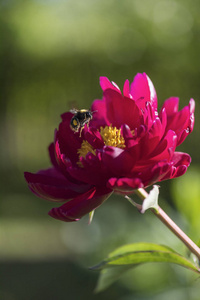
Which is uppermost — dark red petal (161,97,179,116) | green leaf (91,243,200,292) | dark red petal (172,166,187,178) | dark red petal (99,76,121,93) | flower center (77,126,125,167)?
dark red petal (99,76,121,93)

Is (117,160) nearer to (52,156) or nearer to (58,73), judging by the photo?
(52,156)

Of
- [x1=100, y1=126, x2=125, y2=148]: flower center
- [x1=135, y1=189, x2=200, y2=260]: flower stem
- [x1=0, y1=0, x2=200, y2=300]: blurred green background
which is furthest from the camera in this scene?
[x1=0, y1=0, x2=200, y2=300]: blurred green background

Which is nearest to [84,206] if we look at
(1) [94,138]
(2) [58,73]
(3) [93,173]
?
(3) [93,173]

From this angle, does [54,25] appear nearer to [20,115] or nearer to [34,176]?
[20,115]

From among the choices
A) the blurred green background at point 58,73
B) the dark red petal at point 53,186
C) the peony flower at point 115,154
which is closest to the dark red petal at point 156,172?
the peony flower at point 115,154

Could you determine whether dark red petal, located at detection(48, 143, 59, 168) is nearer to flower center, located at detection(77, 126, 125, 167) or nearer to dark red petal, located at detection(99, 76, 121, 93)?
flower center, located at detection(77, 126, 125, 167)

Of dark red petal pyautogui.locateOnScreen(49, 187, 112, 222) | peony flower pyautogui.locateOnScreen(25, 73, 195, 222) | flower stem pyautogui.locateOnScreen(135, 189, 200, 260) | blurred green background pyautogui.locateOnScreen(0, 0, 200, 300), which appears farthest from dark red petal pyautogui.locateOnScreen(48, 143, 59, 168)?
blurred green background pyautogui.locateOnScreen(0, 0, 200, 300)

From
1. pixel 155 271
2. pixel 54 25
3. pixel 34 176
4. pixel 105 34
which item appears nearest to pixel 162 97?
pixel 105 34
